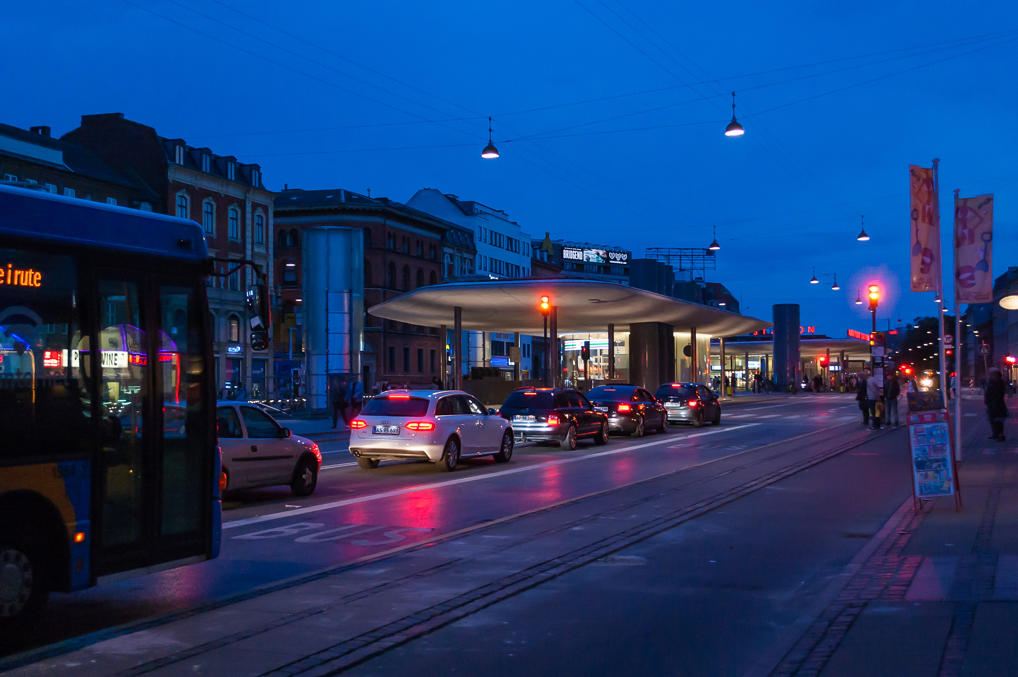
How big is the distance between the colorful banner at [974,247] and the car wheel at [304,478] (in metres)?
10.9

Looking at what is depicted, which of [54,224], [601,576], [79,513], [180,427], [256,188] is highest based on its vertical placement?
[256,188]

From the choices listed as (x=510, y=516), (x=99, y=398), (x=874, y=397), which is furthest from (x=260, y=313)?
(x=874, y=397)

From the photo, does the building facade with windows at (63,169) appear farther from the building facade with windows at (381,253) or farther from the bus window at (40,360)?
the bus window at (40,360)

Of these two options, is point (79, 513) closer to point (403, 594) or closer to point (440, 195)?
point (403, 594)

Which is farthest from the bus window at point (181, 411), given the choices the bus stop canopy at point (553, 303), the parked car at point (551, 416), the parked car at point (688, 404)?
the bus stop canopy at point (553, 303)

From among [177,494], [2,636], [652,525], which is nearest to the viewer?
[2,636]

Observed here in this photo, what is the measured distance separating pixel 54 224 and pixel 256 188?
67.2 meters

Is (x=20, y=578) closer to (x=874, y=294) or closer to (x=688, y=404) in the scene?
(x=874, y=294)

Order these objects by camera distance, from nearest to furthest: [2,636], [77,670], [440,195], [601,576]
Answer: [77,670], [2,636], [601,576], [440,195]

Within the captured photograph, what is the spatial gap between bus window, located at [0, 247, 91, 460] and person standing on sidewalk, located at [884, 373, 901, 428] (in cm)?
3343

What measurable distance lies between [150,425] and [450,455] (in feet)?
43.5

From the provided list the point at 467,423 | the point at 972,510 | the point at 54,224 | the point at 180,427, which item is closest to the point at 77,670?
the point at 180,427

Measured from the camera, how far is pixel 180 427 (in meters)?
8.55

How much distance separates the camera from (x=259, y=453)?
16.0 m
